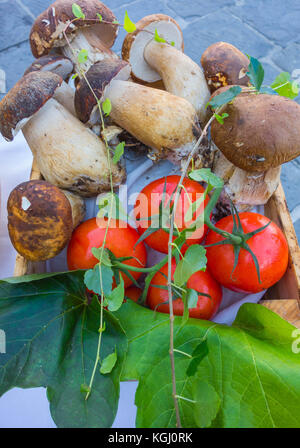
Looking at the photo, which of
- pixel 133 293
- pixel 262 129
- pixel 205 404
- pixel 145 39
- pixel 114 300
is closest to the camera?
pixel 205 404

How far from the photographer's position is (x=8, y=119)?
2.15 feet

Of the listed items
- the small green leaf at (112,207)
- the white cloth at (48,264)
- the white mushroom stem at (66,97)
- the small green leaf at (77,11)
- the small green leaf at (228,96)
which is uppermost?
the small green leaf at (77,11)

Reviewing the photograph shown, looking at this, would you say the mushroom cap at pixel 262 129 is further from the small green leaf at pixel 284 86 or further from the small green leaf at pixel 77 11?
the small green leaf at pixel 77 11

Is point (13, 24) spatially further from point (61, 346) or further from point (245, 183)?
point (61, 346)

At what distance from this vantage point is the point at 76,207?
73cm

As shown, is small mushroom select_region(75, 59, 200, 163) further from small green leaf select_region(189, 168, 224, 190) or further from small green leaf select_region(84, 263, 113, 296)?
small green leaf select_region(84, 263, 113, 296)

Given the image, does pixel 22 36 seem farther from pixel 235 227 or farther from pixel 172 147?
pixel 235 227

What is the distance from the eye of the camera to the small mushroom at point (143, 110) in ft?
2.26

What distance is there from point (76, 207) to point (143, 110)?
229 millimetres

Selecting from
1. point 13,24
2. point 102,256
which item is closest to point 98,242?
point 102,256

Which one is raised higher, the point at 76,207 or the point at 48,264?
Answer: the point at 76,207

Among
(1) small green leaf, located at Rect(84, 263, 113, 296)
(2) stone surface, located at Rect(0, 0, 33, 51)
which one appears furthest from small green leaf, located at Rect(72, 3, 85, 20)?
(2) stone surface, located at Rect(0, 0, 33, 51)

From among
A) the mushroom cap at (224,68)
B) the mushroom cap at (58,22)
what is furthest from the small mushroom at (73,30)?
the mushroom cap at (224,68)

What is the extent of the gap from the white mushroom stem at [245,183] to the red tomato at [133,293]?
26cm
